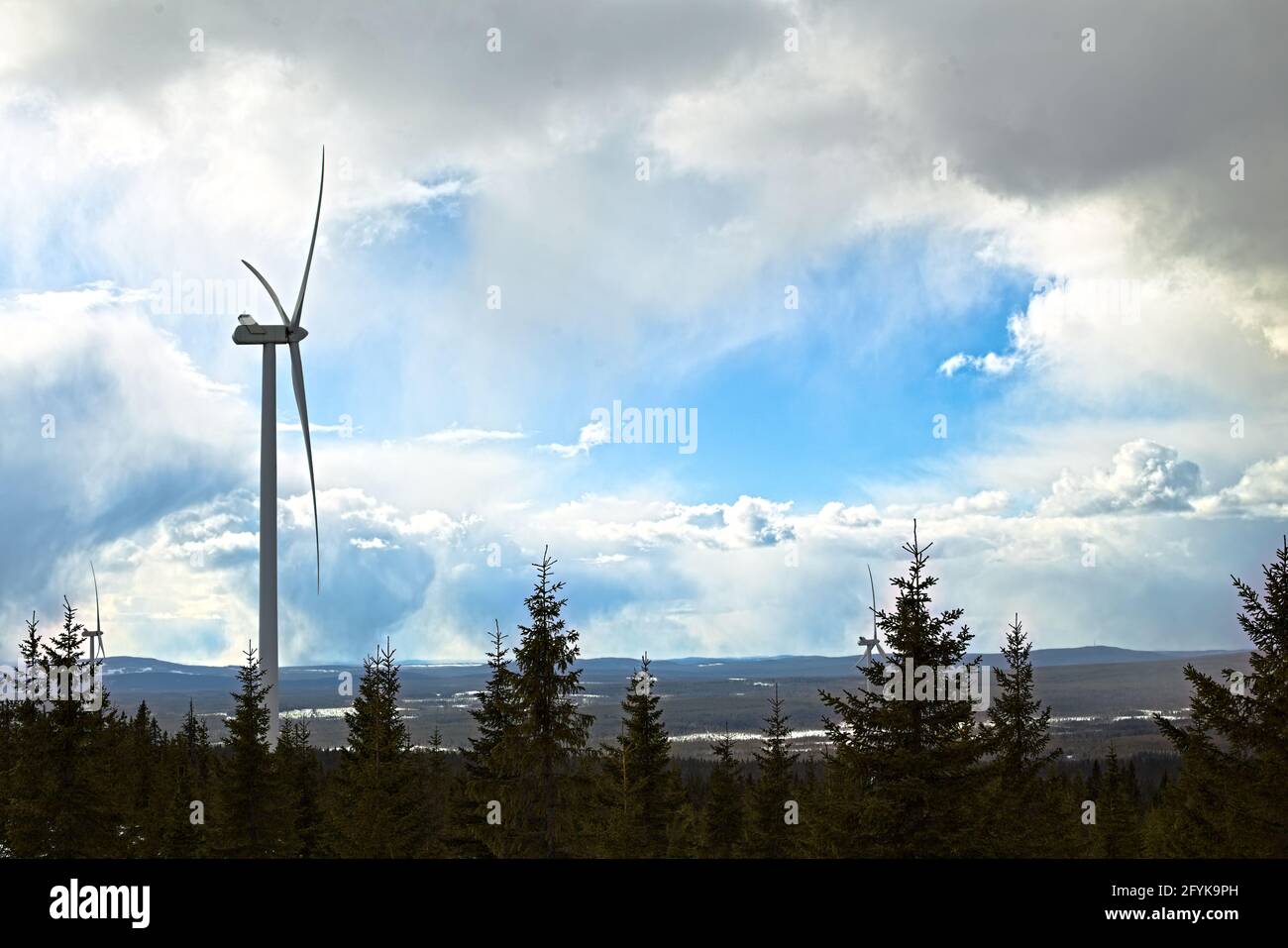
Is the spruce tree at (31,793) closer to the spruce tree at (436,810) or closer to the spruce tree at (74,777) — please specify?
the spruce tree at (74,777)

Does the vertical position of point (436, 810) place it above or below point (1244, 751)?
below

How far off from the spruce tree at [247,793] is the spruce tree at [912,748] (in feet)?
107

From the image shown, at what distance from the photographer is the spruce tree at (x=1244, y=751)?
114 feet

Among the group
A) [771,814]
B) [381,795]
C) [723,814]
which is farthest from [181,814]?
[771,814]

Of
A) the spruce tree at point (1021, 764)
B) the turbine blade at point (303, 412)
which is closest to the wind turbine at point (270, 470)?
the turbine blade at point (303, 412)

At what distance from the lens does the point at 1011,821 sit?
45.6 meters

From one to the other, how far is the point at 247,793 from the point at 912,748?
1423 inches

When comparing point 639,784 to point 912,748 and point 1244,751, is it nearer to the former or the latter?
point 912,748

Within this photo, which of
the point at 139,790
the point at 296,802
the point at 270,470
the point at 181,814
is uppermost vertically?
the point at 270,470

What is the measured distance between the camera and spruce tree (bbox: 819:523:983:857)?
103ft

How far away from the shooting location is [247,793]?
55.6 metres
